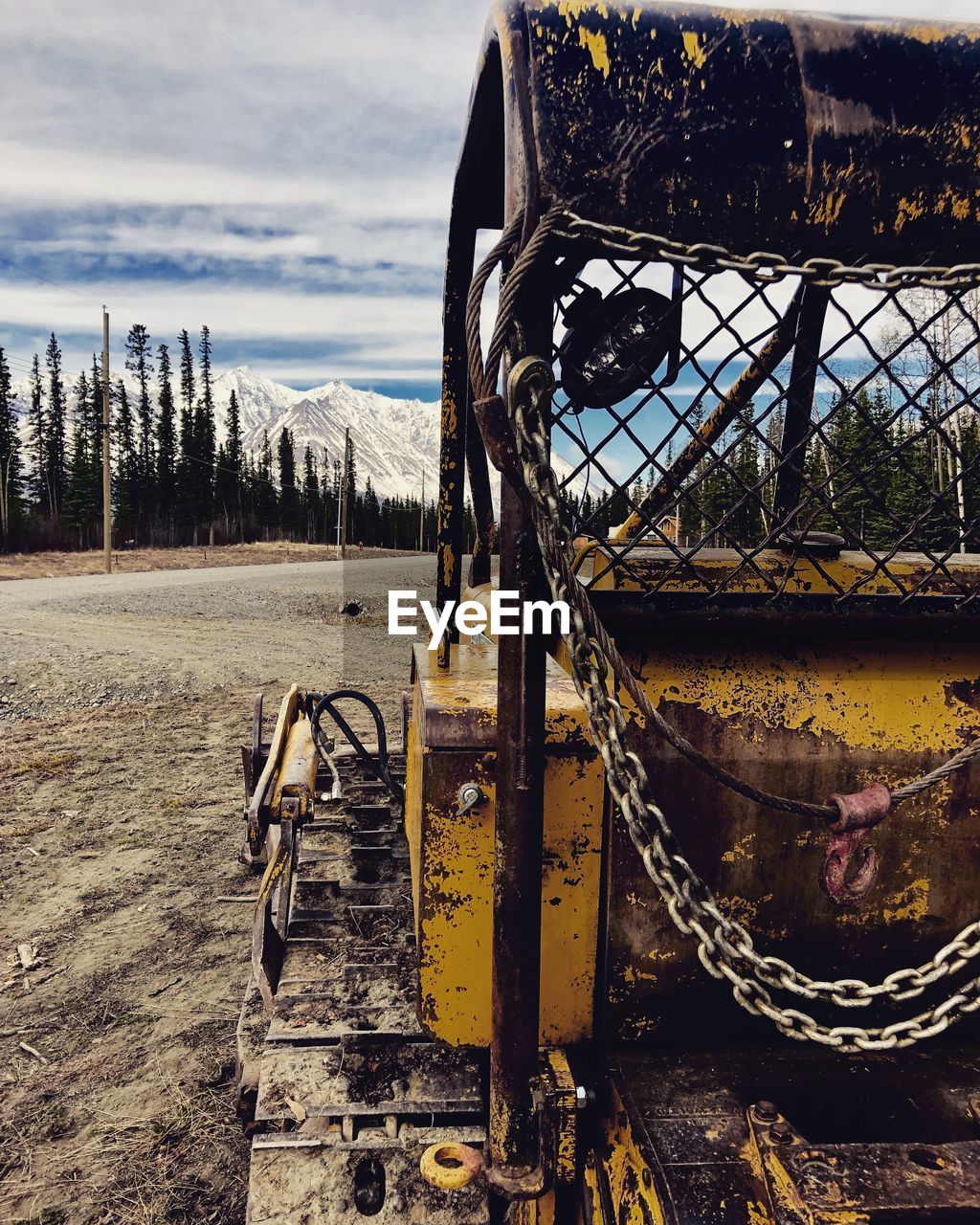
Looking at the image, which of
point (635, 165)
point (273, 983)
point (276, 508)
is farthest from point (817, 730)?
point (276, 508)

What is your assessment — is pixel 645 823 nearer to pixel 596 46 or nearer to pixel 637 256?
pixel 637 256

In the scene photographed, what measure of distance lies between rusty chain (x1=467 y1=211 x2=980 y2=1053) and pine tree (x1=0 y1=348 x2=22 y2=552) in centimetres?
5894

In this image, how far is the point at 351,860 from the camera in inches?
134

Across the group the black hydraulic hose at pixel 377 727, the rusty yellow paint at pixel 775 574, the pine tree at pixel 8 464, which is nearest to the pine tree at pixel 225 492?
the pine tree at pixel 8 464

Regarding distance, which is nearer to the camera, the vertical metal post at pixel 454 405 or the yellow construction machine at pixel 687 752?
the yellow construction machine at pixel 687 752

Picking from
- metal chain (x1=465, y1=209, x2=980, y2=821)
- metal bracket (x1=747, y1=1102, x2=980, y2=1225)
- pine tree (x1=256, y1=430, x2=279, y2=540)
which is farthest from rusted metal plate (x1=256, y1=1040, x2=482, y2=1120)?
pine tree (x1=256, y1=430, x2=279, y2=540)

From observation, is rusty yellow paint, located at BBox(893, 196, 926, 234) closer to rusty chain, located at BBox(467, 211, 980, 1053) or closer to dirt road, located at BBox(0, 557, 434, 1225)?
rusty chain, located at BBox(467, 211, 980, 1053)

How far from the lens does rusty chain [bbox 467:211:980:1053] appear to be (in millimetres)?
1446

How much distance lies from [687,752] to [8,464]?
220 ft

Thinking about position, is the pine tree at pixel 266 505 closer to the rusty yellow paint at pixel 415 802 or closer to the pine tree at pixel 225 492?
the pine tree at pixel 225 492

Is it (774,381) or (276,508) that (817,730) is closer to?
(774,381)

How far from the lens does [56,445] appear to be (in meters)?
65.1

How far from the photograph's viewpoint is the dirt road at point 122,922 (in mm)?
2789

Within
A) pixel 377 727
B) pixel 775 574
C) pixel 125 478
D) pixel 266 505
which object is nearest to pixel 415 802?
pixel 775 574
